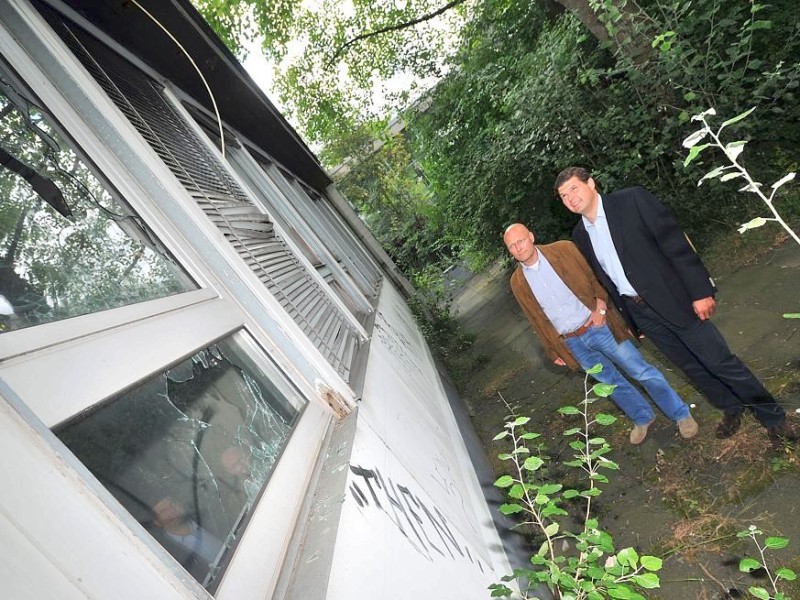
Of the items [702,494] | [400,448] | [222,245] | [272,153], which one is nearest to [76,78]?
[222,245]

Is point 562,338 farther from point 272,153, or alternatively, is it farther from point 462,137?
point 462,137

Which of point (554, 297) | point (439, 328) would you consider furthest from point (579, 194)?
point (439, 328)

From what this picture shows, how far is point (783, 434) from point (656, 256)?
1.20m

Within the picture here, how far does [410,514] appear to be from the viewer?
1466 mm

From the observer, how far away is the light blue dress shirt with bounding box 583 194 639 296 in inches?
99.0

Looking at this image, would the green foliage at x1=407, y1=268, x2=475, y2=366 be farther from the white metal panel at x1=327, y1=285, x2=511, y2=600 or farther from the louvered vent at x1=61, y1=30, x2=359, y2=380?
the louvered vent at x1=61, y1=30, x2=359, y2=380

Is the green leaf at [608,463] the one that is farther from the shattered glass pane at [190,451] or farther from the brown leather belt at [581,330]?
the brown leather belt at [581,330]

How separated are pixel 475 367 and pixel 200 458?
5373 mm

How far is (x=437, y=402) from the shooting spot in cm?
346

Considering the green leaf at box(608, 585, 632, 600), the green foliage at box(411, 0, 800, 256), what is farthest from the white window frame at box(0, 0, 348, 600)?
the green foliage at box(411, 0, 800, 256)

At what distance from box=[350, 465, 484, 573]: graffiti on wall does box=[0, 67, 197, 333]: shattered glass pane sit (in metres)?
0.81

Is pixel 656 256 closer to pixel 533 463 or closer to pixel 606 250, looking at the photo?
pixel 606 250

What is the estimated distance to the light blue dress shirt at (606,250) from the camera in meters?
2.52

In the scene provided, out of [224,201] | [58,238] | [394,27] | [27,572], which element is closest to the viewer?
[27,572]
